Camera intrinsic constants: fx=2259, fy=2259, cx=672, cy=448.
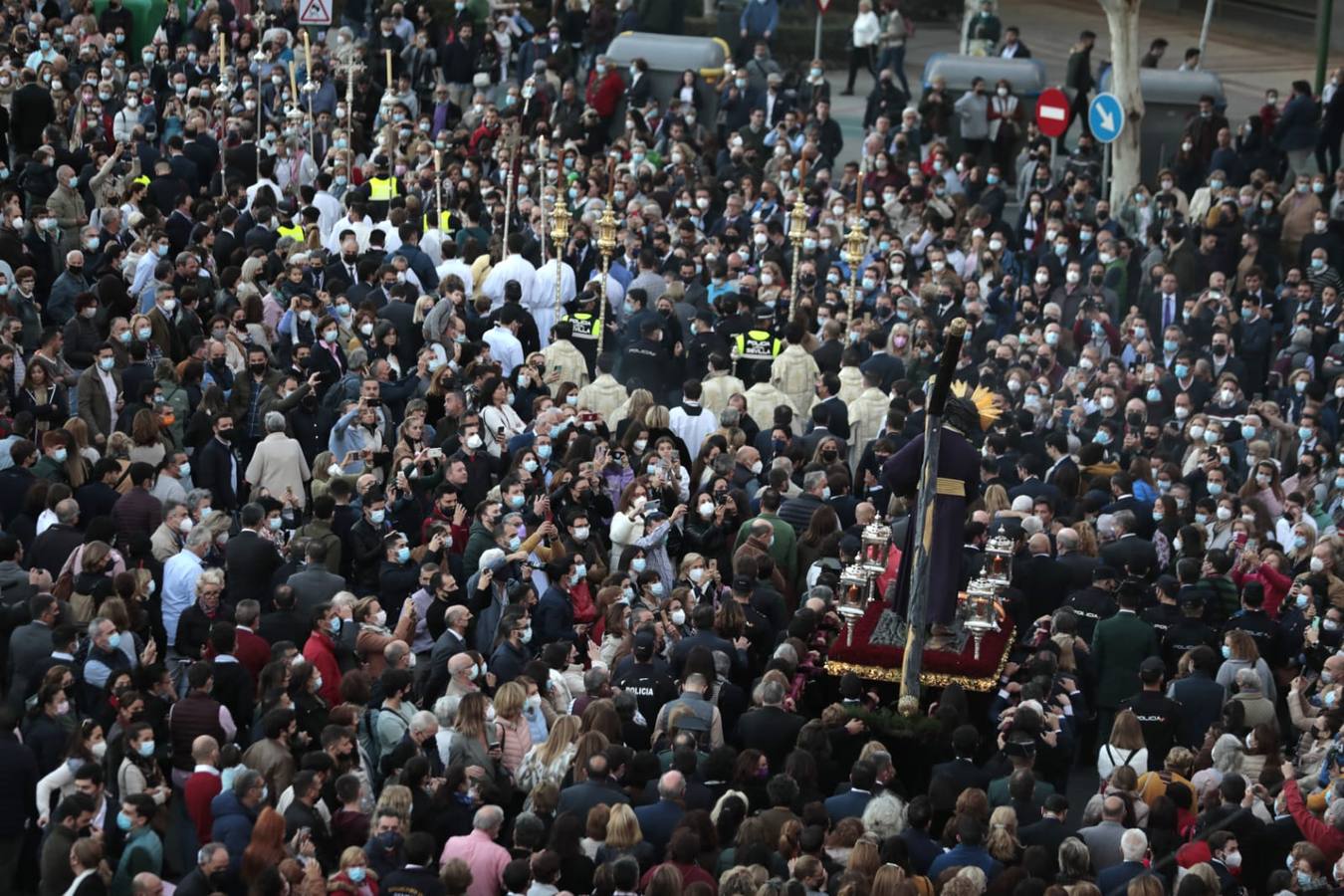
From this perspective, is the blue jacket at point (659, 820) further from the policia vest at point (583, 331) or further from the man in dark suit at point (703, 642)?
the policia vest at point (583, 331)

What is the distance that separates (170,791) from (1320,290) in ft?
50.5

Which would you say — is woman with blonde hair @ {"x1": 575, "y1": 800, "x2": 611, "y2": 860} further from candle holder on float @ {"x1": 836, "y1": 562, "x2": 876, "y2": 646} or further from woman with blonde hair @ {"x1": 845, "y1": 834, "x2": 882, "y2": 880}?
candle holder on float @ {"x1": 836, "y1": 562, "x2": 876, "y2": 646}

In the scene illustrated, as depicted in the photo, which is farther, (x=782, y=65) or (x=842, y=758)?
(x=782, y=65)

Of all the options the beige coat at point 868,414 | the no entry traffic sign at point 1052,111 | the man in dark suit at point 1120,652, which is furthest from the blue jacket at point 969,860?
the no entry traffic sign at point 1052,111

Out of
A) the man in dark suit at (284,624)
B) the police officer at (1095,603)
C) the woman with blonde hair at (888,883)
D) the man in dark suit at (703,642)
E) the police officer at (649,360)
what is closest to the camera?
the woman with blonde hair at (888,883)

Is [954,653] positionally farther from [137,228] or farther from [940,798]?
[137,228]

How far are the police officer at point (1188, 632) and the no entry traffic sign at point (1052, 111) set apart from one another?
12.7 metres

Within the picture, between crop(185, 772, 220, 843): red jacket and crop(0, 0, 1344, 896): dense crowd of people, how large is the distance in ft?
0.08

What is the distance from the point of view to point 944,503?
14977mm

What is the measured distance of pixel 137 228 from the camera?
22.5 meters

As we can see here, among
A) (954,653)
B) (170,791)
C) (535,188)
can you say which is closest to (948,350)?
(954,653)

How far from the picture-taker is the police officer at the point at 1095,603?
17016 mm

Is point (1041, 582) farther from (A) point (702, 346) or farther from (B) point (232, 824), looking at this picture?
(B) point (232, 824)

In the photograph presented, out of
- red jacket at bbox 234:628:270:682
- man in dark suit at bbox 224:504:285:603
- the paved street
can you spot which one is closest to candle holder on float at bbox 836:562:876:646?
red jacket at bbox 234:628:270:682
